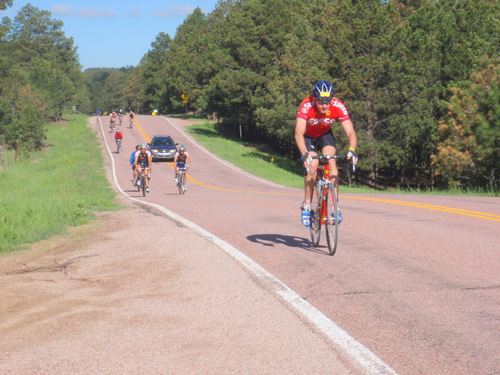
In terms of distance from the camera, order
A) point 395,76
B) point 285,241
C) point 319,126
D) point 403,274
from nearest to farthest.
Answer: point 403,274, point 319,126, point 285,241, point 395,76

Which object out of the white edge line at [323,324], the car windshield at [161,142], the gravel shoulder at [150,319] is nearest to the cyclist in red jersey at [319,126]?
the white edge line at [323,324]

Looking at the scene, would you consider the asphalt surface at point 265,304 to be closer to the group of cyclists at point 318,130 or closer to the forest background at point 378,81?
the group of cyclists at point 318,130

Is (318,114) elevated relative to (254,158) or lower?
elevated

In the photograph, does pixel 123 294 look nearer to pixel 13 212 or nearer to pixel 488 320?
pixel 488 320

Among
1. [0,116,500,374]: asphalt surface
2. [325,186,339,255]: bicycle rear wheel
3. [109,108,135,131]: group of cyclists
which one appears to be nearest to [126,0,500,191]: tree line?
[109,108,135,131]: group of cyclists

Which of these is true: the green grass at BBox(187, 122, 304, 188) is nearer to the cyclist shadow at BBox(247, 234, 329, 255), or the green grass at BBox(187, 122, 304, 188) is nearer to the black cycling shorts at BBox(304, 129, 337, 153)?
the cyclist shadow at BBox(247, 234, 329, 255)

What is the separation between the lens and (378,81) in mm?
42531

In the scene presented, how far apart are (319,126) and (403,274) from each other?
2359mm

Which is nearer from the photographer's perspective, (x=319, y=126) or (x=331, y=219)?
(x=331, y=219)

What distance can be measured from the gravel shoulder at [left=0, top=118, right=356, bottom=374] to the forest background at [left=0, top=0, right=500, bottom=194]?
62.8ft

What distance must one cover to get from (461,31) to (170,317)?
1611 inches

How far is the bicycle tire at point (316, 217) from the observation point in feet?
26.0

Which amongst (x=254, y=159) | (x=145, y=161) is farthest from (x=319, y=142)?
(x=254, y=159)

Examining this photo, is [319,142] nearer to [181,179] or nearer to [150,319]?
[150,319]
